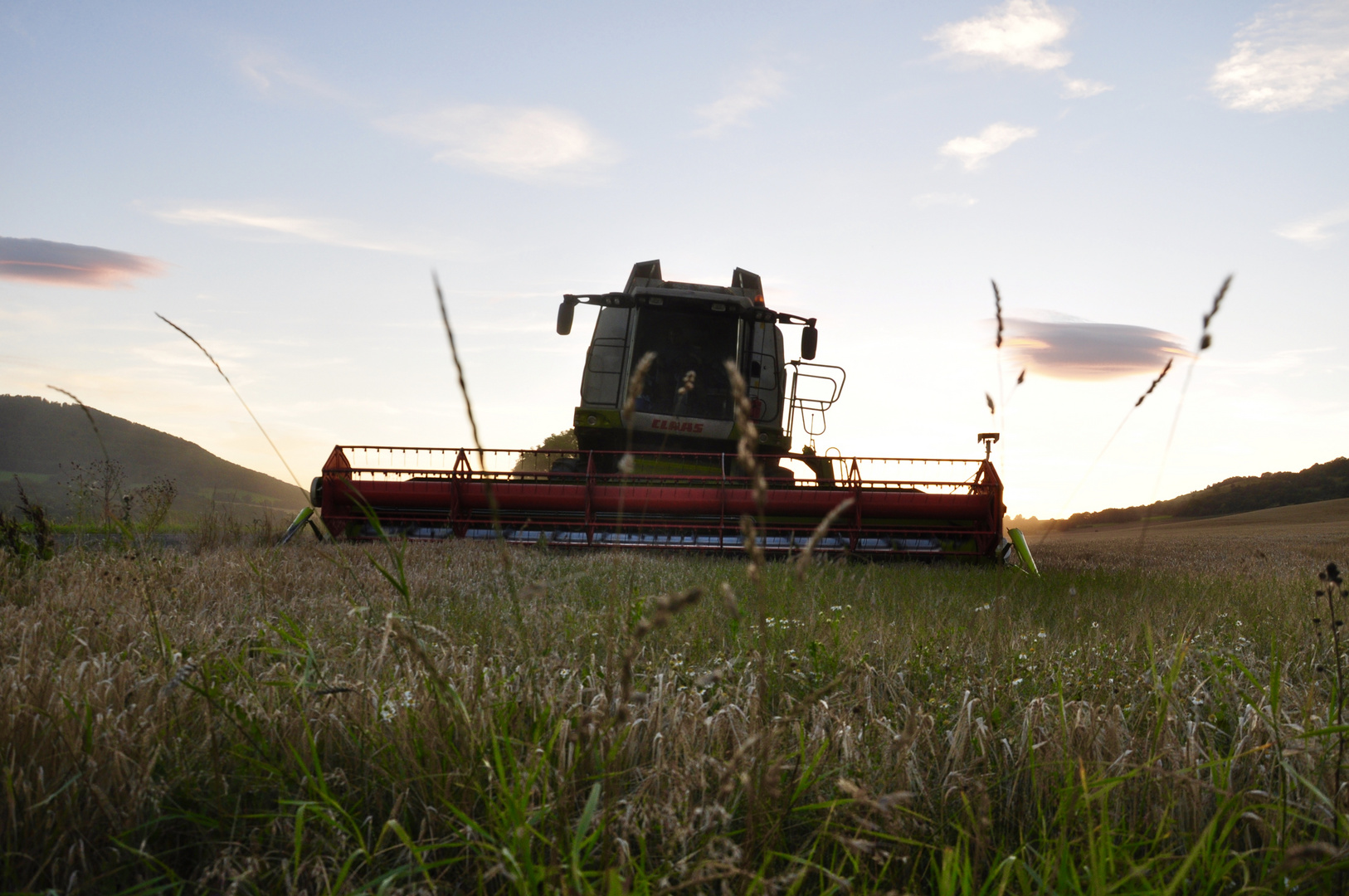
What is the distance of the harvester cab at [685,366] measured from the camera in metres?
→ 9.62

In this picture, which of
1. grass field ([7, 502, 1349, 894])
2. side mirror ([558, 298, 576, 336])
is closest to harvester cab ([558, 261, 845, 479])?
side mirror ([558, 298, 576, 336])

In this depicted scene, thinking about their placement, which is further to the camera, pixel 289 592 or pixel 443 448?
pixel 443 448

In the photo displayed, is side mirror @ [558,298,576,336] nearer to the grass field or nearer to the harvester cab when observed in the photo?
the harvester cab

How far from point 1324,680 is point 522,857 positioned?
3078 mm

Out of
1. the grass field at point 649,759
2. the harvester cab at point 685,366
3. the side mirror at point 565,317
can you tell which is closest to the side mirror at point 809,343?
the harvester cab at point 685,366

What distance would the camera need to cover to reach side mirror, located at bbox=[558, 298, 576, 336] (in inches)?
371

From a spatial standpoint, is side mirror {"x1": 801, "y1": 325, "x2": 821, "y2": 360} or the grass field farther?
side mirror {"x1": 801, "y1": 325, "x2": 821, "y2": 360}

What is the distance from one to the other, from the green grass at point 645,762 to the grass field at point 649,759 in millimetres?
10

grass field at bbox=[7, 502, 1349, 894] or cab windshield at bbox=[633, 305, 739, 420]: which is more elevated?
cab windshield at bbox=[633, 305, 739, 420]

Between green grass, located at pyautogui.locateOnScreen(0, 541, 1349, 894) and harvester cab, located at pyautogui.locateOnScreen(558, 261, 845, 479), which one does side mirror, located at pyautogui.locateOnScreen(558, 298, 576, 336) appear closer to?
harvester cab, located at pyautogui.locateOnScreen(558, 261, 845, 479)

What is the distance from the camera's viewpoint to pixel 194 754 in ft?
5.57

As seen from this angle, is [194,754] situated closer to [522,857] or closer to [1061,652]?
[522,857]

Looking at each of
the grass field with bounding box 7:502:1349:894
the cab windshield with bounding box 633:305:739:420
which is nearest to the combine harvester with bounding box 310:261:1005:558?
the cab windshield with bounding box 633:305:739:420

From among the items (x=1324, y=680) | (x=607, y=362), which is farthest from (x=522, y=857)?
(x=607, y=362)
